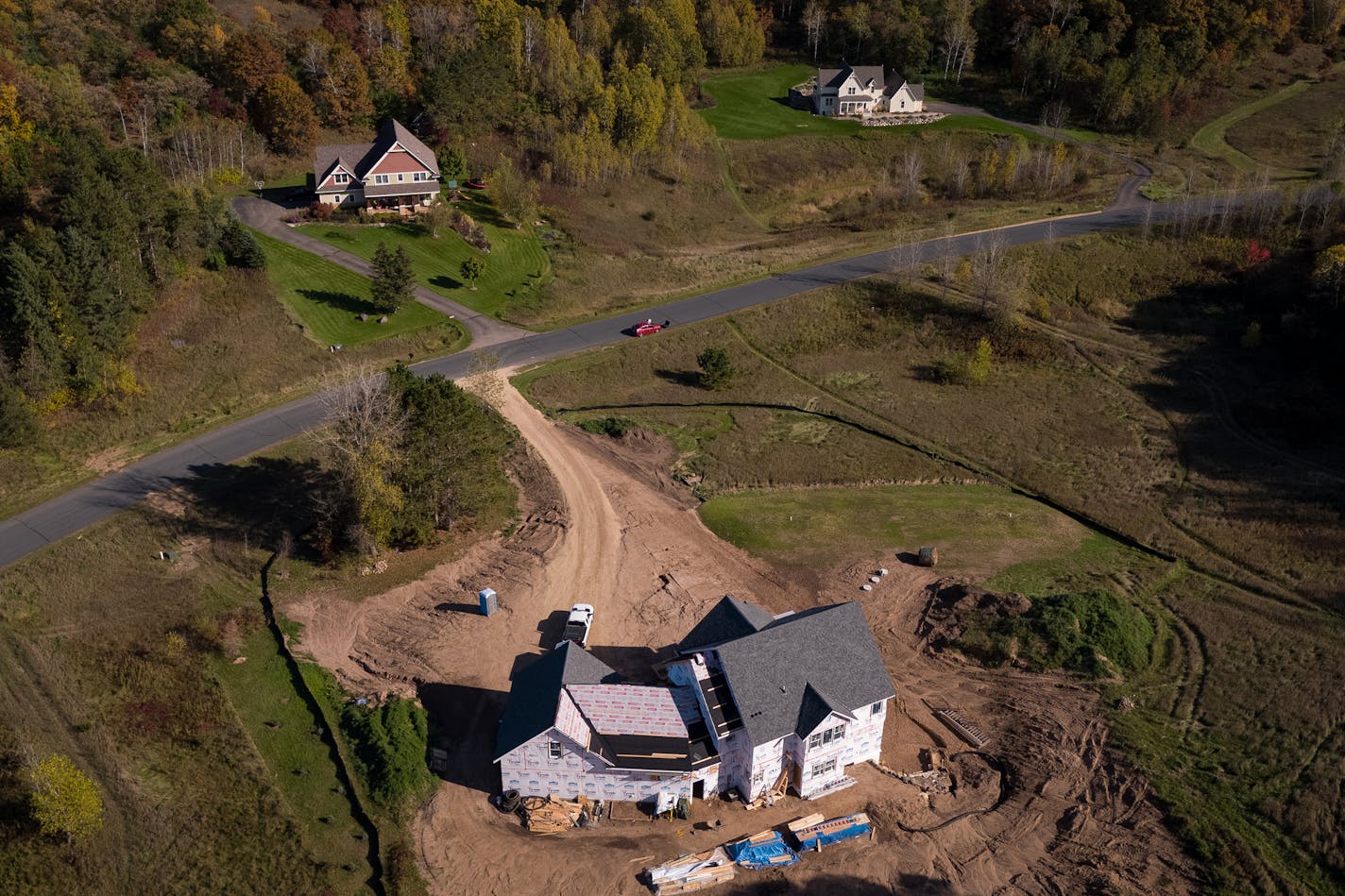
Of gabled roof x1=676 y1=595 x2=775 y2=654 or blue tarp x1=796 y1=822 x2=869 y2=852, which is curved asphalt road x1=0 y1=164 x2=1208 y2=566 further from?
blue tarp x1=796 y1=822 x2=869 y2=852

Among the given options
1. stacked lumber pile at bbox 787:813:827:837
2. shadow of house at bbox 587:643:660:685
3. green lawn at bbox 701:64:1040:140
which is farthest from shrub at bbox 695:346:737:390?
green lawn at bbox 701:64:1040:140

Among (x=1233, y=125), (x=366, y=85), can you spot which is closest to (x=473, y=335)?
(x=366, y=85)

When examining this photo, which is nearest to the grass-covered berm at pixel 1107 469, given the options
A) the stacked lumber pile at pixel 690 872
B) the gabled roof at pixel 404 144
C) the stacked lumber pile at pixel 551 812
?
the stacked lumber pile at pixel 690 872

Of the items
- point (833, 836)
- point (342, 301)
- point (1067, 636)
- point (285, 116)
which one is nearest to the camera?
point (833, 836)

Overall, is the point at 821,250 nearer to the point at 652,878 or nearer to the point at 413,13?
the point at 413,13

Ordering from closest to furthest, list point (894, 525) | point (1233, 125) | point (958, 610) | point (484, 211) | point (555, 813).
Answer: point (555, 813) < point (958, 610) < point (894, 525) < point (484, 211) < point (1233, 125)

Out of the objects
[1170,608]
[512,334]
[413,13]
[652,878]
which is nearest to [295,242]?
[512,334]

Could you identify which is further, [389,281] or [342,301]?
[342,301]

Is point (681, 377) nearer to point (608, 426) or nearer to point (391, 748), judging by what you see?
point (608, 426)
